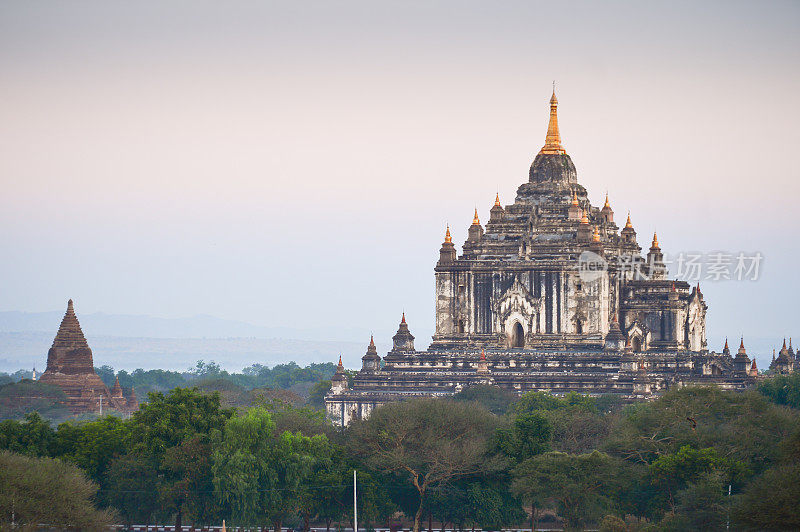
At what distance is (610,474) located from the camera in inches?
2975

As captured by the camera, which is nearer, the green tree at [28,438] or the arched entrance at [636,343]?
the green tree at [28,438]

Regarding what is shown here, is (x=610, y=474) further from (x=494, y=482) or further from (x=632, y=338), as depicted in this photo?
(x=632, y=338)

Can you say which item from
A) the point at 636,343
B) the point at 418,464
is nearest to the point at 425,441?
the point at 418,464

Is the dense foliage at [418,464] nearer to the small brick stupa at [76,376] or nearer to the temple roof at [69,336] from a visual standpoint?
the small brick stupa at [76,376]

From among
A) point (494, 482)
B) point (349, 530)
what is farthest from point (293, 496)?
point (494, 482)

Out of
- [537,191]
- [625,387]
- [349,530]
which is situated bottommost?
[349,530]

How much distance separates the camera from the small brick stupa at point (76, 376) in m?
139

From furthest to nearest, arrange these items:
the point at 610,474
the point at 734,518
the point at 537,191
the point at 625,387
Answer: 1. the point at 537,191
2. the point at 625,387
3. the point at 610,474
4. the point at 734,518

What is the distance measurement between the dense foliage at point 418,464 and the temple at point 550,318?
2690 cm

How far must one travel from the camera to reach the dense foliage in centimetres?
7469

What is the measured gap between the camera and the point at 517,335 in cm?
11488

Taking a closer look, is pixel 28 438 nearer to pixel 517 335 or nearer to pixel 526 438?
pixel 526 438

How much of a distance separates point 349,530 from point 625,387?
110 ft

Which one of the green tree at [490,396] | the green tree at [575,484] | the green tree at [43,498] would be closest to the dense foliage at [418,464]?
the green tree at [575,484]
